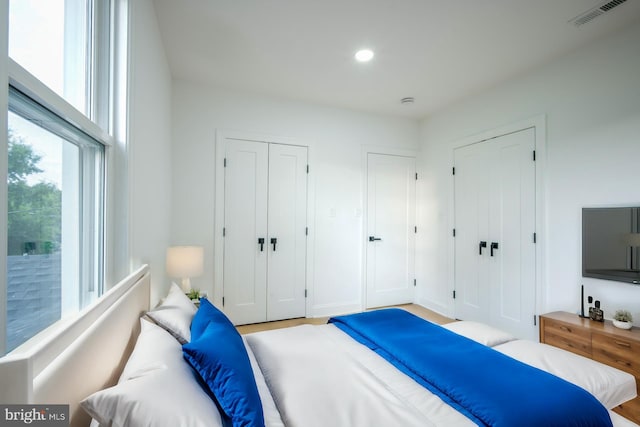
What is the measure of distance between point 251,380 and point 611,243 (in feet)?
9.46

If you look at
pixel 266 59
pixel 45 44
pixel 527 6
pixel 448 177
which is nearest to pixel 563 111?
pixel 527 6

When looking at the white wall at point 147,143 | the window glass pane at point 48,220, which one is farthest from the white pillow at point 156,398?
the white wall at point 147,143

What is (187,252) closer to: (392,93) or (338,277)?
(338,277)

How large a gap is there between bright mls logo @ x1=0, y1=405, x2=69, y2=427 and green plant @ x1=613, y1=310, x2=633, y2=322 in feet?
10.4

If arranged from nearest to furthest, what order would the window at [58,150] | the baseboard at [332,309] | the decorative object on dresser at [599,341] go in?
the window at [58,150], the decorative object on dresser at [599,341], the baseboard at [332,309]

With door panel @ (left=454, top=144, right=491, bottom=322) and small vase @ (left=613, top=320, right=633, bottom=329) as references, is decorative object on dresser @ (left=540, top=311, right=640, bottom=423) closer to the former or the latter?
small vase @ (left=613, top=320, right=633, bottom=329)

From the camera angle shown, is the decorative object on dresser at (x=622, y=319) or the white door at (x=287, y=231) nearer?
the decorative object on dresser at (x=622, y=319)

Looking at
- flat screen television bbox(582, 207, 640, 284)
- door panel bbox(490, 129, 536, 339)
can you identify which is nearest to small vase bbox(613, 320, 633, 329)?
flat screen television bbox(582, 207, 640, 284)

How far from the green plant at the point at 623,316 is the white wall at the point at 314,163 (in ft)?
8.22

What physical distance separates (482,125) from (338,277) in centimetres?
257

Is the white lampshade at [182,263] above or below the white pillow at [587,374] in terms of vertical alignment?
above

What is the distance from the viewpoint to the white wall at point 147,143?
1.54 metres

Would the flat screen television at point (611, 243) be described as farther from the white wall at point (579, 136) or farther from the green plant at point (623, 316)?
the green plant at point (623, 316)

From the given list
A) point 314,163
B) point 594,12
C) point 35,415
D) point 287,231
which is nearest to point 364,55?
point 314,163
